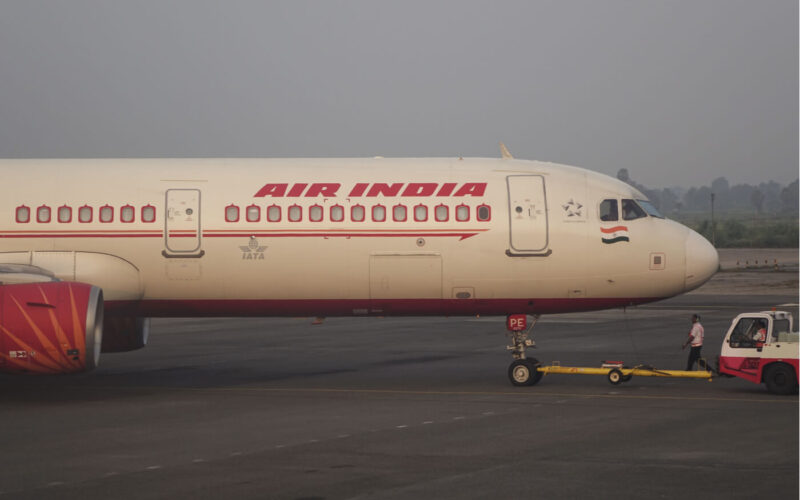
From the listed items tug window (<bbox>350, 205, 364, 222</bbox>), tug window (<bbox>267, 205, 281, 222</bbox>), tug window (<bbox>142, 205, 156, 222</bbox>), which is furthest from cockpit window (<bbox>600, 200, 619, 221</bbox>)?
tug window (<bbox>142, 205, 156, 222</bbox>)

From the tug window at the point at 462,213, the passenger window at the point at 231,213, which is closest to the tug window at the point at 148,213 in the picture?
the passenger window at the point at 231,213

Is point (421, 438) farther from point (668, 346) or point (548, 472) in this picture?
point (668, 346)

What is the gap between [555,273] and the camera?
2631 cm

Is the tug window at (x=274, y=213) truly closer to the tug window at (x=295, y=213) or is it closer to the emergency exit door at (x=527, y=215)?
the tug window at (x=295, y=213)

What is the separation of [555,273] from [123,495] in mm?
13718

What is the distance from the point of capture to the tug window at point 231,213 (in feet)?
86.3

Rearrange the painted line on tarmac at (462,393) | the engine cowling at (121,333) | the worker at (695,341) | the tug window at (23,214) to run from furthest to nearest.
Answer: the engine cowling at (121,333), the worker at (695,341), the tug window at (23,214), the painted line on tarmac at (462,393)

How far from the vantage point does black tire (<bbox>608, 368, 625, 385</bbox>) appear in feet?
86.0

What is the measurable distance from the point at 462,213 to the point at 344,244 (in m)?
2.92

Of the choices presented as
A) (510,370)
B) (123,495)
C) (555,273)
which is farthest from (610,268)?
(123,495)

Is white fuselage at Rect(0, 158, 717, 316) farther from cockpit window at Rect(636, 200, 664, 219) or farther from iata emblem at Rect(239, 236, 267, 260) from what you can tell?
cockpit window at Rect(636, 200, 664, 219)

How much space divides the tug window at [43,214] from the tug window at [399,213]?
27.1 feet

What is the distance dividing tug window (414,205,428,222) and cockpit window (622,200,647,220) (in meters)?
4.82

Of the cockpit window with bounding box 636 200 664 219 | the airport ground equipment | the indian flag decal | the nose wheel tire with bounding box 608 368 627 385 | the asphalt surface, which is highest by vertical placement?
the cockpit window with bounding box 636 200 664 219
